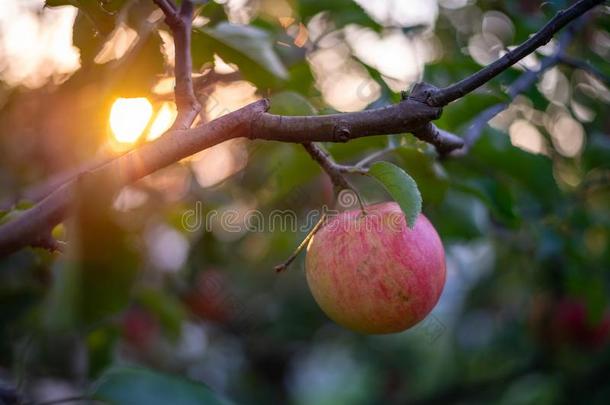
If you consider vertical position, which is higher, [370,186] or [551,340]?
[370,186]

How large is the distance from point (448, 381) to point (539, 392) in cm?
48

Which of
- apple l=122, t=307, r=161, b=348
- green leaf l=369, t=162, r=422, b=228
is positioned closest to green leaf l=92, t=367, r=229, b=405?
green leaf l=369, t=162, r=422, b=228

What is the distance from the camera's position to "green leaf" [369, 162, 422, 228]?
697 mm

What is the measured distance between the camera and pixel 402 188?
71cm

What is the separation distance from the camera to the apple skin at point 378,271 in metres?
0.84

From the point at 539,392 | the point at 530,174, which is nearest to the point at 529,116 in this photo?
the point at 530,174

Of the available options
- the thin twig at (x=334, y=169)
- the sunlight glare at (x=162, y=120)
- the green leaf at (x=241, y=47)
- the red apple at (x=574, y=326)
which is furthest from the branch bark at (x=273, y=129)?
the red apple at (x=574, y=326)

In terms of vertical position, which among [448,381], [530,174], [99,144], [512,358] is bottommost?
[448,381]

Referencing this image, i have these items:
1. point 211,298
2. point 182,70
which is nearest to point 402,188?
point 182,70

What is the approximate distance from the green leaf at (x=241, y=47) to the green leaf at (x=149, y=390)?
52 cm

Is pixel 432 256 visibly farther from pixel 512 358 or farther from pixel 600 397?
pixel 512 358

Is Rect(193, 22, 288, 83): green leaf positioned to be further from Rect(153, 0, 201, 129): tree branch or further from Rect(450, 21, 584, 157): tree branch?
Rect(450, 21, 584, 157): tree branch

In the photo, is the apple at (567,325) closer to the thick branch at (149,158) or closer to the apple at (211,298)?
the apple at (211,298)

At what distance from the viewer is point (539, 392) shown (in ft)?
10.6
